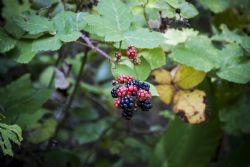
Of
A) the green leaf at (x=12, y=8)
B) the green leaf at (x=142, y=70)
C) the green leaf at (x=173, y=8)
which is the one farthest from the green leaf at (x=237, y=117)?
the green leaf at (x=12, y=8)

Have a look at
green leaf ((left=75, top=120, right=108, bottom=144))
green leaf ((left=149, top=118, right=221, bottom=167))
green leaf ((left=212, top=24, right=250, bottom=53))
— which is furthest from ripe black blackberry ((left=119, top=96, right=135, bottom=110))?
green leaf ((left=75, top=120, right=108, bottom=144))

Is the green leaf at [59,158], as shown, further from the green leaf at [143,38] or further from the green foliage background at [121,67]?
the green leaf at [143,38]

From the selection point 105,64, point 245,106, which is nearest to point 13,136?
point 245,106

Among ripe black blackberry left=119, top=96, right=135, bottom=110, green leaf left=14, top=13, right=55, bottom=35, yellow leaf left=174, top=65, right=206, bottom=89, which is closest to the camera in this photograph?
ripe black blackberry left=119, top=96, right=135, bottom=110

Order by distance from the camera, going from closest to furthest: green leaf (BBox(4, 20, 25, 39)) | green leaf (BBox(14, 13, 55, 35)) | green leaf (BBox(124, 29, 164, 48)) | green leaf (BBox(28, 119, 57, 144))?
green leaf (BBox(124, 29, 164, 48)) < green leaf (BBox(14, 13, 55, 35)) < green leaf (BBox(4, 20, 25, 39)) < green leaf (BBox(28, 119, 57, 144))

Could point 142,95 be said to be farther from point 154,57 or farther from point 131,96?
point 154,57

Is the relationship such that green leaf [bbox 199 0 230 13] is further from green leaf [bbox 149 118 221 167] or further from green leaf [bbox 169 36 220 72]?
green leaf [bbox 149 118 221 167]
